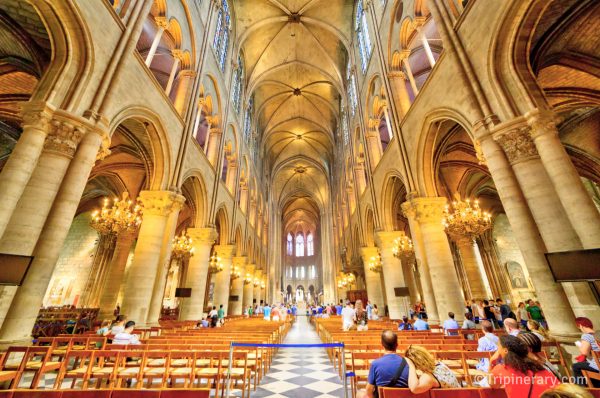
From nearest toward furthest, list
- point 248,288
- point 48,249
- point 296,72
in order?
point 48,249 < point 248,288 < point 296,72

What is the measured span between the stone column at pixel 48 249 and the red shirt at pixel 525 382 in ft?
20.4

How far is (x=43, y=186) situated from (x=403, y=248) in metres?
11.4

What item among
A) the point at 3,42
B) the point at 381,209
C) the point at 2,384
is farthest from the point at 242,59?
the point at 2,384

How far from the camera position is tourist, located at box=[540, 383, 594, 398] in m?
0.91

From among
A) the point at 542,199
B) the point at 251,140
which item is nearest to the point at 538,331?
the point at 542,199

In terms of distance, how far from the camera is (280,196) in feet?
130

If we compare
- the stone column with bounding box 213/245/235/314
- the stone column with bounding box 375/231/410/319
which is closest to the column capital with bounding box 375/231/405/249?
the stone column with bounding box 375/231/410/319

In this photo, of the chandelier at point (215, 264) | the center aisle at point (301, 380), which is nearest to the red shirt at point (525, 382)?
the center aisle at point (301, 380)

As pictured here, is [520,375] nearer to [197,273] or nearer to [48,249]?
A: [48,249]

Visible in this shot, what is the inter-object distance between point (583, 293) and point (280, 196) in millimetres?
36215

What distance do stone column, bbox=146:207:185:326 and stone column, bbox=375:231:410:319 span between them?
9.14 metres

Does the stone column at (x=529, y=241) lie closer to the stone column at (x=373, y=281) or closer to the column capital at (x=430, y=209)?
the column capital at (x=430, y=209)

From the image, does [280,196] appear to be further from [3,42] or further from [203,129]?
[3,42]

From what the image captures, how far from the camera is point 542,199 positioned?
189 inches
